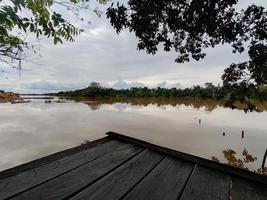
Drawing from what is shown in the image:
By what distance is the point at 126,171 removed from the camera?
5.56 ft

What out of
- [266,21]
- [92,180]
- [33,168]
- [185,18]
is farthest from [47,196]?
[266,21]

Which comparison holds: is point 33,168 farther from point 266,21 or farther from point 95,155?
point 266,21

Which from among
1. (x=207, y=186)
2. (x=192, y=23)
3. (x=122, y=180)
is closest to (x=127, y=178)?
(x=122, y=180)

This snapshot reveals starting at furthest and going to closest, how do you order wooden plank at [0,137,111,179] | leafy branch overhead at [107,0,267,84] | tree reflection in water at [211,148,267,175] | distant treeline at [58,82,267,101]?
distant treeline at [58,82,267,101]
tree reflection in water at [211,148,267,175]
leafy branch overhead at [107,0,267,84]
wooden plank at [0,137,111,179]

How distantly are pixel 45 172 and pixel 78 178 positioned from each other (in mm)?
244

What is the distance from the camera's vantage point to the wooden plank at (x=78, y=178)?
51.3 inches

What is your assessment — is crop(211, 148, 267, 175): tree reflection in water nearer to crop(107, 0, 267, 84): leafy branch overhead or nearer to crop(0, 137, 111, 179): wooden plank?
crop(107, 0, 267, 84): leafy branch overhead

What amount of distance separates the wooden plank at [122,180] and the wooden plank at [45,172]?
30 cm

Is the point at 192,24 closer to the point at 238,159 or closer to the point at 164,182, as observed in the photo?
the point at 164,182

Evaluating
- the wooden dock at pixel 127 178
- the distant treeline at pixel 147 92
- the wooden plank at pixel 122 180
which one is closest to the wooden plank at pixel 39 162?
the wooden dock at pixel 127 178

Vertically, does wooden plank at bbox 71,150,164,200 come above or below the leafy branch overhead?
below

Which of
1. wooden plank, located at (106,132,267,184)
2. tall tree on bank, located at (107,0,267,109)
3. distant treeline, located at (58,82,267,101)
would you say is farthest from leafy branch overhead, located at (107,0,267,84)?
distant treeline, located at (58,82,267,101)

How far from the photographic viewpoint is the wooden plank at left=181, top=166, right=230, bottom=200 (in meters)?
1.39

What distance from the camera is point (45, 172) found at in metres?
1.58
